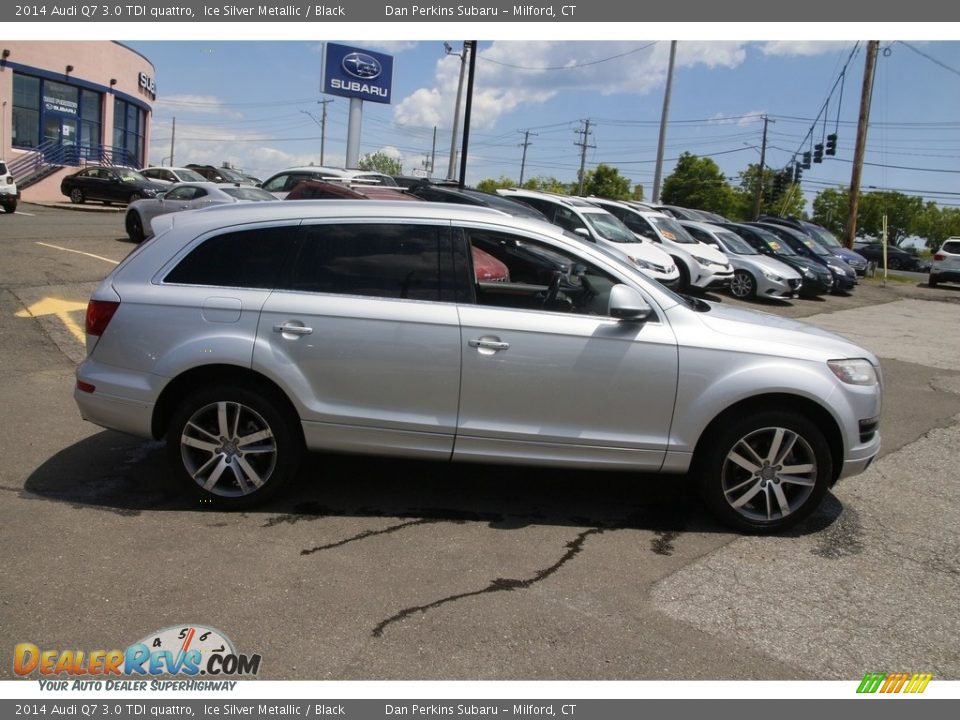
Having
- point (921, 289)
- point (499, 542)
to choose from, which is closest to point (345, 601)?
point (499, 542)

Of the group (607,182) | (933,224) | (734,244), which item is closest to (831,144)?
(734,244)

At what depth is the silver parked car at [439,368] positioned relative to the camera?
4.68 m

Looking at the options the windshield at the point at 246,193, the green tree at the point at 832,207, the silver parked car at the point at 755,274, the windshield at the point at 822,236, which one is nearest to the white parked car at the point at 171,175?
the windshield at the point at 246,193

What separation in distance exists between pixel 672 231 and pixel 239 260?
1475 centimetres

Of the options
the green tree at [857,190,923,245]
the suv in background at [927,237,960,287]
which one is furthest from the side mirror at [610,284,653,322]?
the green tree at [857,190,923,245]

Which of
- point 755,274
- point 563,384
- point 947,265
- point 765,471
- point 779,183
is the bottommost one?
point 765,471

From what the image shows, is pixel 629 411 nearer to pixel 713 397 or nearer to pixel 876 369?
pixel 713 397

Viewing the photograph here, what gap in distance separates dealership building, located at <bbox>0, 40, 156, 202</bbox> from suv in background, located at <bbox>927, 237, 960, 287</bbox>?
3610cm

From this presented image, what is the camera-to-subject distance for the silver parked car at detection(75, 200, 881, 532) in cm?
468

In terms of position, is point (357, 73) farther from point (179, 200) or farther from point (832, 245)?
point (179, 200)

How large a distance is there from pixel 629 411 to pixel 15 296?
8.32m

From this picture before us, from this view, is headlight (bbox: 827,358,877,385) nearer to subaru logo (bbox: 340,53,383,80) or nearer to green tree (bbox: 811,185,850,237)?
subaru logo (bbox: 340,53,383,80)

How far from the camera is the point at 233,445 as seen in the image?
480 centimetres

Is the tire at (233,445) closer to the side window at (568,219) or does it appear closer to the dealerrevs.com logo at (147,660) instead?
the dealerrevs.com logo at (147,660)
